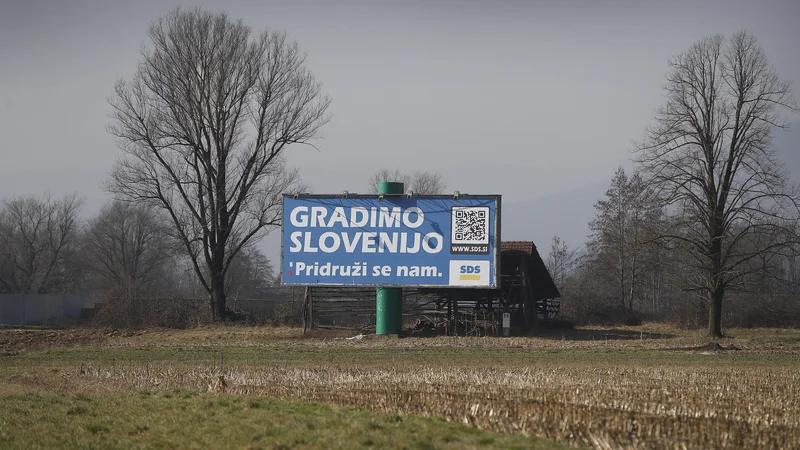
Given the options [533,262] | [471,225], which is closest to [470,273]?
[471,225]

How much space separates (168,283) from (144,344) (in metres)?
92.9

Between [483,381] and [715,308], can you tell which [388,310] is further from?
[483,381]

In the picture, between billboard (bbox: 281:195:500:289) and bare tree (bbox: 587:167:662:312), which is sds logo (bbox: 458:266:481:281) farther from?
bare tree (bbox: 587:167:662:312)

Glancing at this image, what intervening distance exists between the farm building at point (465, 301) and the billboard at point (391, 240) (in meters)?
1.85

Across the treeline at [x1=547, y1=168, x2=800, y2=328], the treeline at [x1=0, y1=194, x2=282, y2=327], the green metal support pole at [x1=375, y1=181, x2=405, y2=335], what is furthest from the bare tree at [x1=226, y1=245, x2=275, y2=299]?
the green metal support pole at [x1=375, y1=181, x2=405, y2=335]

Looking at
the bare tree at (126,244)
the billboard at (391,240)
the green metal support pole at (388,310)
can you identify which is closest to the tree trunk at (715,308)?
the billboard at (391,240)

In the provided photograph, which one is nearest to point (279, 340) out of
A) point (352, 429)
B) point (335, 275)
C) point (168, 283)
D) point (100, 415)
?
point (335, 275)

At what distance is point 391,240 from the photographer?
4169 centimetres

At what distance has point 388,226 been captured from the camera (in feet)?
137

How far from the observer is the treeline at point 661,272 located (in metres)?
41.6

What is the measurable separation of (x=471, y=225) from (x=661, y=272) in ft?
131

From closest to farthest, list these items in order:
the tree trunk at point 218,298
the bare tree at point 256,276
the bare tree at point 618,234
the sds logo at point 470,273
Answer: the sds logo at point 470,273 → the tree trunk at point 218,298 → the bare tree at point 618,234 → the bare tree at point 256,276

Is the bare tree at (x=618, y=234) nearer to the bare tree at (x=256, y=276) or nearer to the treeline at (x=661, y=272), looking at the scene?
the treeline at (x=661, y=272)

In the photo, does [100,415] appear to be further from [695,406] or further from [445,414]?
[695,406]
